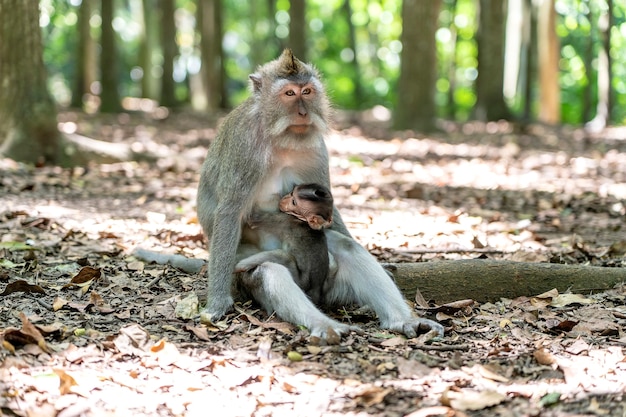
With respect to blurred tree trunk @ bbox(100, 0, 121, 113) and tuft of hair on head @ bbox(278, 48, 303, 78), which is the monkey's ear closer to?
tuft of hair on head @ bbox(278, 48, 303, 78)

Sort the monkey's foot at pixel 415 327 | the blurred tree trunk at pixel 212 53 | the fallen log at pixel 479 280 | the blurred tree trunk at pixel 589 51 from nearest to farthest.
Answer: the monkey's foot at pixel 415 327 < the fallen log at pixel 479 280 < the blurred tree trunk at pixel 589 51 < the blurred tree trunk at pixel 212 53

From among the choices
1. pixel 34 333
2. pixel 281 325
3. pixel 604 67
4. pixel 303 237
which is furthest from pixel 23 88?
pixel 604 67

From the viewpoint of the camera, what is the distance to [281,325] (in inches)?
187

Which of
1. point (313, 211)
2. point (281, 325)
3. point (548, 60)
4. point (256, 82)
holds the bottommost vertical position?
point (281, 325)

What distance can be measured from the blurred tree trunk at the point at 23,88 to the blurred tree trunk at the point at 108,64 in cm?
879

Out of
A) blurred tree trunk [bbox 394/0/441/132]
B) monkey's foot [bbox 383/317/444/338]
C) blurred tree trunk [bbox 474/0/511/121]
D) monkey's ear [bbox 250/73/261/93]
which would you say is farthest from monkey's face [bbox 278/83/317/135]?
blurred tree trunk [bbox 474/0/511/121]

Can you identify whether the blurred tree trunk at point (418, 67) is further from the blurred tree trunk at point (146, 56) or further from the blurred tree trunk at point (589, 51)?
the blurred tree trunk at point (146, 56)

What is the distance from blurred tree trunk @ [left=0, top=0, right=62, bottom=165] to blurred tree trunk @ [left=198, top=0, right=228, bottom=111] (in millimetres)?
11829

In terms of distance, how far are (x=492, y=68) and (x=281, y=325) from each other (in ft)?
45.0

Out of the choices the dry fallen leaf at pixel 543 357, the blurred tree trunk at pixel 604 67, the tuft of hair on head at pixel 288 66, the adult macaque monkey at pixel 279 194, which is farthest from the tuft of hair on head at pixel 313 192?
the blurred tree trunk at pixel 604 67

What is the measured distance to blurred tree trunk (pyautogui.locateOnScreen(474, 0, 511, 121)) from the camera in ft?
55.3

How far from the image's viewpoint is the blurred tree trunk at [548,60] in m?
18.4

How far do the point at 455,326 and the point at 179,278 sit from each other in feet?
6.91

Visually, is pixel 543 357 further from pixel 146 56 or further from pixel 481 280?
pixel 146 56
